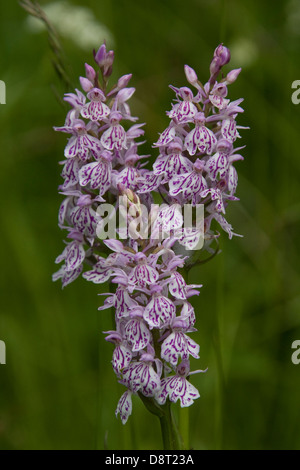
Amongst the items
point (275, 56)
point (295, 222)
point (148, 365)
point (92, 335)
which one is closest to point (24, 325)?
point (92, 335)

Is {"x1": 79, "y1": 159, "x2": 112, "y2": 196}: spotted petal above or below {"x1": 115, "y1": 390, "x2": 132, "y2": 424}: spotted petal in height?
above

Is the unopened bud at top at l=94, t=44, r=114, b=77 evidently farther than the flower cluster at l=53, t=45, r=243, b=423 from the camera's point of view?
Yes

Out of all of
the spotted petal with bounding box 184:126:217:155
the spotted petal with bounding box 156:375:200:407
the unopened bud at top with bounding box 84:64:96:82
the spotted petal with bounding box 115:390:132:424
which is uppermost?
the unopened bud at top with bounding box 84:64:96:82

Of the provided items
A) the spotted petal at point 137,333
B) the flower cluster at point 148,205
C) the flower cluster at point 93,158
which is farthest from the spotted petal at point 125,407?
the flower cluster at point 93,158

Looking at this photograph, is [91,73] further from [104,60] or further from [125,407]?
[125,407]

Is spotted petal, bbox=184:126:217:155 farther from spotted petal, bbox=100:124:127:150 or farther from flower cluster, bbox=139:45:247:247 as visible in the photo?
spotted petal, bbox=100:124:127:150

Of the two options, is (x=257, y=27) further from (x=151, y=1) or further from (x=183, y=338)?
(x=183, y=338)

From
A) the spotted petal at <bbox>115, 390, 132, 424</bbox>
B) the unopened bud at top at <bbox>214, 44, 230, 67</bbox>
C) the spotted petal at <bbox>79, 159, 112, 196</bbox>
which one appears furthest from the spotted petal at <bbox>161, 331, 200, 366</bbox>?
the unopened bud at top at <bbox>214, 44, 230, 67</bbox>

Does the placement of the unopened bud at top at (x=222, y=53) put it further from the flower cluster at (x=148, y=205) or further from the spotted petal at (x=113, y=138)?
the spotted petal at (x=113, y=138)
